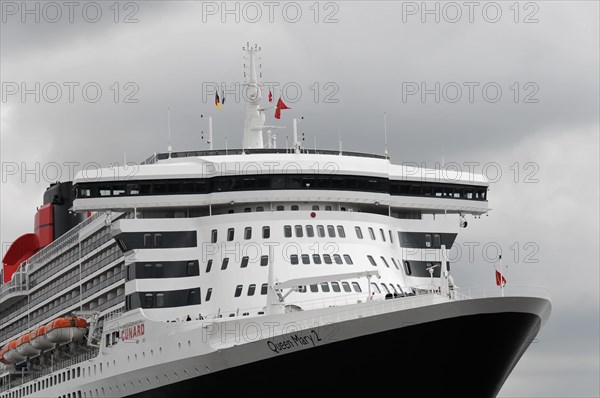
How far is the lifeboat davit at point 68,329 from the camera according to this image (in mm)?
53812

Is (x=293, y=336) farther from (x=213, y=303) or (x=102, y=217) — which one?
(x=102, y=217)

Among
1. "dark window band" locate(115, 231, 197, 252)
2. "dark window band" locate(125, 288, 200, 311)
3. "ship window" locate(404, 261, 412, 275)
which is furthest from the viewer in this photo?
"ship window" locate(404, 261, 412, 275)

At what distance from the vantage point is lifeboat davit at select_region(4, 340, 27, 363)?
61.2m

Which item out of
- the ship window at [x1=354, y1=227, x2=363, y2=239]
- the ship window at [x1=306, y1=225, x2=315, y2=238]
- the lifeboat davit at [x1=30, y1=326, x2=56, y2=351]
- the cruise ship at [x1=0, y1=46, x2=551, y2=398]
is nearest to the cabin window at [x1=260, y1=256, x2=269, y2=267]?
the cruise ship at [x1=0, y1=46, x2=551, y2=398]

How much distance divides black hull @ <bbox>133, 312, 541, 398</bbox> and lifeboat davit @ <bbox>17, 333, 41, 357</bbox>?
64.4 feet

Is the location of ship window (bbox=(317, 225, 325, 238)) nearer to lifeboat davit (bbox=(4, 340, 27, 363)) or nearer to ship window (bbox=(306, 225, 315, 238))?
ship window (bbox=(306, 225, 315, 238))

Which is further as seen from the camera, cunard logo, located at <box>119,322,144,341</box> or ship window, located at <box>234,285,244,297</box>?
cunard logo, located at <box>119,322,144,341</box>

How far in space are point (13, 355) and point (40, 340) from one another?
5.34m

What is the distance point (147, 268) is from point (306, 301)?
627 cm

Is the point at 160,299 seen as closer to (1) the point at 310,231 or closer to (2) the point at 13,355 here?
(1) the point at 310,231

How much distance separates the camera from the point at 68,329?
53.8 m

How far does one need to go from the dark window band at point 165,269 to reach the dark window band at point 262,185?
269 cm

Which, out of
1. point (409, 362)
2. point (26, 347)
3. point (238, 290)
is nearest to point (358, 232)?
point (238, 290)

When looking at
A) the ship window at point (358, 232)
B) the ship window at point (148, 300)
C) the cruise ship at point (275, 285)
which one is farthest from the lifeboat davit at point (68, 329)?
the ship window at point (358, 232)
